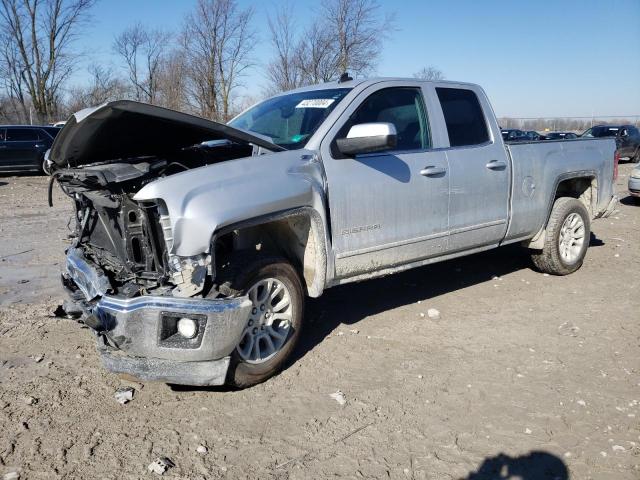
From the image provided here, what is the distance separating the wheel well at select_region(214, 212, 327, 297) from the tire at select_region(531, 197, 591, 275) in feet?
10.1

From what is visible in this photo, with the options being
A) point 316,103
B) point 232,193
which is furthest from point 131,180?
point 316,103

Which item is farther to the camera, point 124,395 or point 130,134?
point 130,134

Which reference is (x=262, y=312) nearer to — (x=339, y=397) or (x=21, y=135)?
(x=339, y=397)

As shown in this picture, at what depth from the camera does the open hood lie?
10.3 feet

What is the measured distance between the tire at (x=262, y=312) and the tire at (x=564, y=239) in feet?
10.6

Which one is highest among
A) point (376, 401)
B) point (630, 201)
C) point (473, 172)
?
point (473, 172)

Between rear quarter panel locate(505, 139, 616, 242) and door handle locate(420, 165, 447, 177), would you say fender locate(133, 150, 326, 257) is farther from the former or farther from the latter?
rear quarter panel locate(505, 139, 616, 242)

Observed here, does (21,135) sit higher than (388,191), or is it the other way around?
A: (21,135)

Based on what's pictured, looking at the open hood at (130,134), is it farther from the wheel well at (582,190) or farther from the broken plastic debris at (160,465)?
the wheel well at (582,190)

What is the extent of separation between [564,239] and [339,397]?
12.1 ft

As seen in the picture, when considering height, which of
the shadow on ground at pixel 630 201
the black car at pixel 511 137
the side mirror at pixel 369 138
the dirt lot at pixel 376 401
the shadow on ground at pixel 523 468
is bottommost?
the shadow on ground at pixel 630 201

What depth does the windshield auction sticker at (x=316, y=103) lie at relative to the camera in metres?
4.16

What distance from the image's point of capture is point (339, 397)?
11.3ft

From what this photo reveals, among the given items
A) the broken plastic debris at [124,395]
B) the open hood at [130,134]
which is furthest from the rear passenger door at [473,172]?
the broken plastic debris at [124,395]
